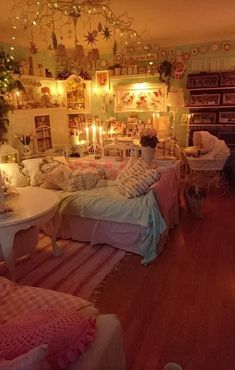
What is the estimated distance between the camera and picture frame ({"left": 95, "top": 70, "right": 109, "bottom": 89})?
5957 millimetres

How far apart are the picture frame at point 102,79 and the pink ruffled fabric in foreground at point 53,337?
18.1ft

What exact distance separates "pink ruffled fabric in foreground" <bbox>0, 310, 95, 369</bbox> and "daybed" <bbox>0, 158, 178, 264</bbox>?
1760mm

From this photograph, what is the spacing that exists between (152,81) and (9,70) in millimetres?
2738

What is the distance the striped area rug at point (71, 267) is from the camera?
2.47 metres

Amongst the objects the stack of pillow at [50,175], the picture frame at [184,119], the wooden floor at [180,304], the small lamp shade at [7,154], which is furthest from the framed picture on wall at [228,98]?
the small lamp shade at [7,154]

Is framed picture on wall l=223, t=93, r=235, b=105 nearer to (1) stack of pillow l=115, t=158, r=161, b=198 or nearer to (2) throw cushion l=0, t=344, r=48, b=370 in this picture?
(1) stack of pillow l=115, t=158, r=161, b=198

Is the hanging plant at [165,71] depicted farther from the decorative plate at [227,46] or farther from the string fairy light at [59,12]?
the string fairy light at [59,12]

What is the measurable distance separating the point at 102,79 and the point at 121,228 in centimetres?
397

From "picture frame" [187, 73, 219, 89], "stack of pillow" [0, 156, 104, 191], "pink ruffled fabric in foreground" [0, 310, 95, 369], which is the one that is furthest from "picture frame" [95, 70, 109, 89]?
"pink ruffled fabric in foreground" [0, 310, 95, 369]

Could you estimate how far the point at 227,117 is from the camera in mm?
5129

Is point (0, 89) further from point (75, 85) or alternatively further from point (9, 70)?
point (75, 85)

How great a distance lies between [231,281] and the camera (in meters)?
2.50

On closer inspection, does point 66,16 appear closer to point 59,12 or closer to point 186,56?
point 59,12

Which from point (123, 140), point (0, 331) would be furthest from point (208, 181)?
point (0, 331)
